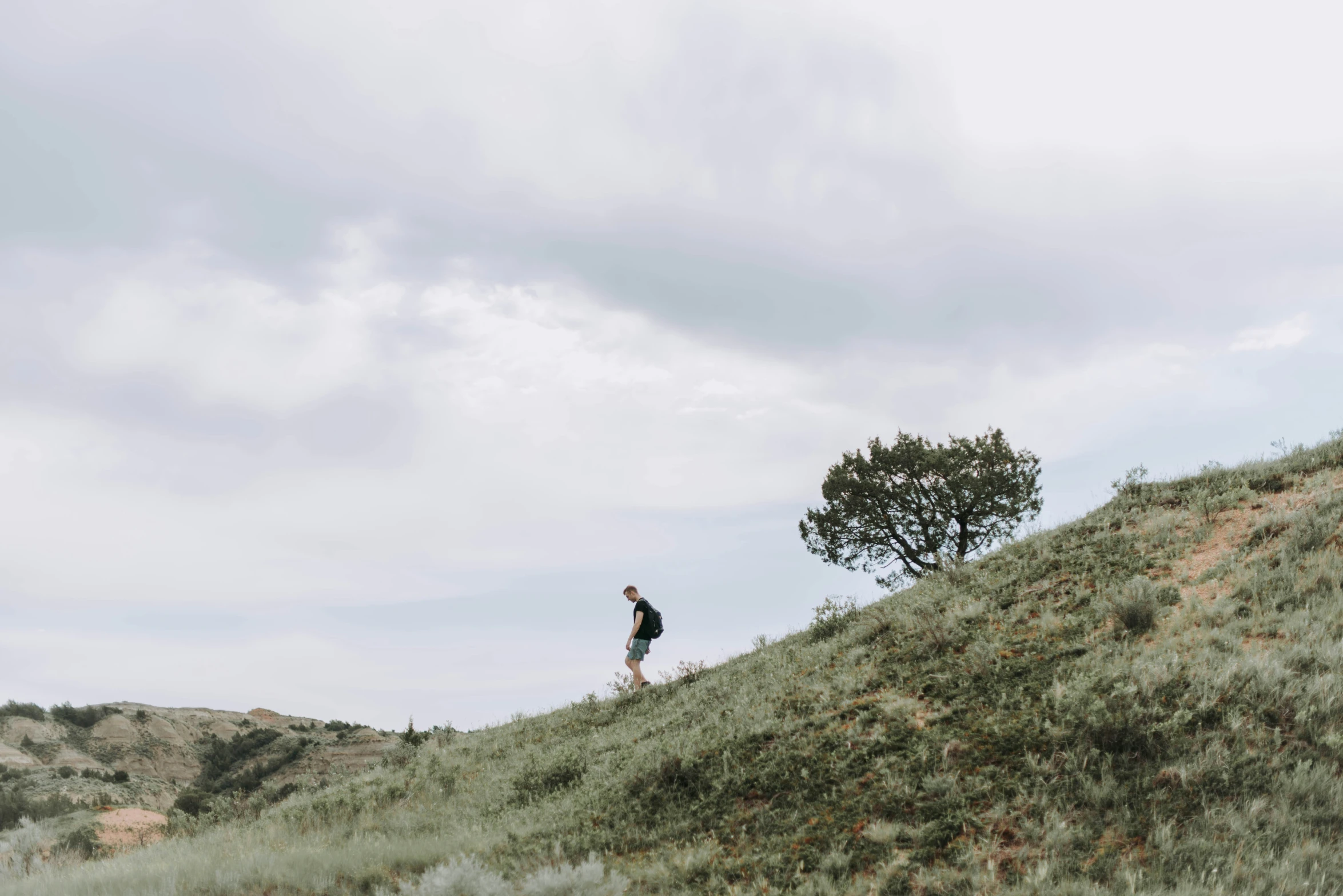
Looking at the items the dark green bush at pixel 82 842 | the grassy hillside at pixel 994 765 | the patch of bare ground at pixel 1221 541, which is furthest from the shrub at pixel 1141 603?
the dark green bush at pixel 82 842

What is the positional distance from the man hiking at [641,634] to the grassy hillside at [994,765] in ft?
16.1

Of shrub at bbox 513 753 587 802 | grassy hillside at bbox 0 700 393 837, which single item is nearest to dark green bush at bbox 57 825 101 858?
grassy hillside at bbox 0 700 393 837

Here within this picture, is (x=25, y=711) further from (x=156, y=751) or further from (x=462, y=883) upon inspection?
(x=462, y=883)

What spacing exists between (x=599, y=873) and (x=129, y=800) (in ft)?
80.5

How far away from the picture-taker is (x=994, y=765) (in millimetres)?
7488

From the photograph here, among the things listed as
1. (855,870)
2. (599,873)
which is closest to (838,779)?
(855,870)

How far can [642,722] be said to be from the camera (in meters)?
13.7

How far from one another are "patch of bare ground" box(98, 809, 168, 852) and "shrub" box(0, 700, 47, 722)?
88.3 feet

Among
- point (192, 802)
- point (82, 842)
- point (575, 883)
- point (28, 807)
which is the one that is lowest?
point (192, 802)

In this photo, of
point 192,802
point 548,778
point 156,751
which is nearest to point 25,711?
point 156,751

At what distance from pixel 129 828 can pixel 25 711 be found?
3258 cm

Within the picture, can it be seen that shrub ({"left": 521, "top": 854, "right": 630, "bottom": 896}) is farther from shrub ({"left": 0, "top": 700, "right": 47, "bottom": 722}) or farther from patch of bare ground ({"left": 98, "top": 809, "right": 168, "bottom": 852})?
shrub ({"left": 0, "top": 700, "right": 47, "bottom": 722})

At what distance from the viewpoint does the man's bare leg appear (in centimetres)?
1764

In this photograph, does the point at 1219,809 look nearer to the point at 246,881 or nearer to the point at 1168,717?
the point at 1168,717
